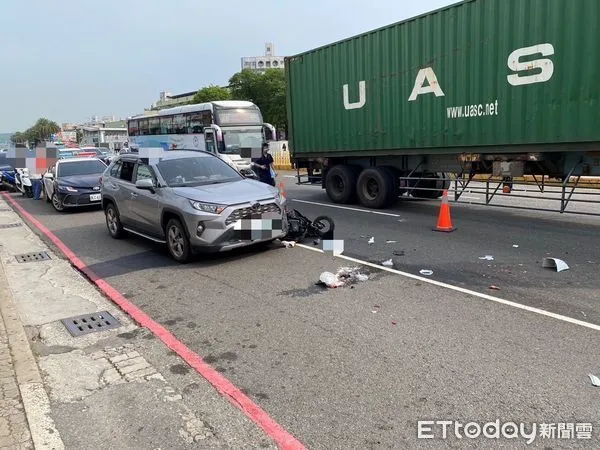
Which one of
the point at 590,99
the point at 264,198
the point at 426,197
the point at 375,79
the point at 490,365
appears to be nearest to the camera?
the point at 490,365

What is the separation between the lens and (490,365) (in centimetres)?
390

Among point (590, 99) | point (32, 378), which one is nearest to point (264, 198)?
point (32, 378)

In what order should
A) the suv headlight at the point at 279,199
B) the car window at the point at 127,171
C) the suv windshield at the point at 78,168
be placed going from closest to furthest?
the suv headlight at the point at 279,199, the car window at the point at 127,171, the suv windshield at the point at 78,168

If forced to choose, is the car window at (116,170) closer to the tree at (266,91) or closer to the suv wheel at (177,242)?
the suv wheel at (177,242)

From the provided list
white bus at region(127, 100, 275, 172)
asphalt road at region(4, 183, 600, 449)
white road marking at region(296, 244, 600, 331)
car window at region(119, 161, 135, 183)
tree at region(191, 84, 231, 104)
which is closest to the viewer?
asphalt road at region(4, 183, 600, 449)

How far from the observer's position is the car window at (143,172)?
8.31 m

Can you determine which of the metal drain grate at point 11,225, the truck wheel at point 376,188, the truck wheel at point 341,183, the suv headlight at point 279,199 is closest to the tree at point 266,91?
the truck wheel at point 341,183

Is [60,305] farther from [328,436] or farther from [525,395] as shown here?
[525,395]

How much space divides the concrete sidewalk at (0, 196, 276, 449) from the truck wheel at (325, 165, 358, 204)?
823 cm

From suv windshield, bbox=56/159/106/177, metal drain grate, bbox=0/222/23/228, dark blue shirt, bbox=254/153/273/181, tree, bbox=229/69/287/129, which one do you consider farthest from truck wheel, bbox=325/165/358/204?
tree, bbox=229/69/287/129

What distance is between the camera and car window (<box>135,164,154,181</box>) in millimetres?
8312

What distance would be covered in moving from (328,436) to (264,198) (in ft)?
15.9

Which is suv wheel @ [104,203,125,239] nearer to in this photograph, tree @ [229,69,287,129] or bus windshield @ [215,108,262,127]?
bus windshield @ [215,108,262,127]

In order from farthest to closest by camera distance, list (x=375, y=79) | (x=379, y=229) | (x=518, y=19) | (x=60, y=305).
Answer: (x=375, y=79) < (x=379, y=229) < (x=518, y=19) < (x=60, y=305)
